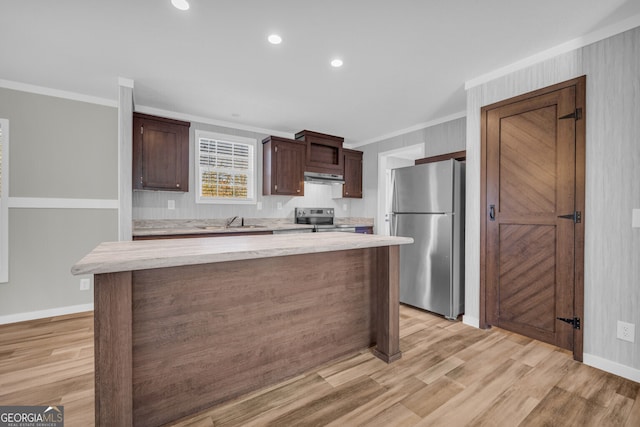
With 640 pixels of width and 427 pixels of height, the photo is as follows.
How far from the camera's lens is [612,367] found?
6.54 ft

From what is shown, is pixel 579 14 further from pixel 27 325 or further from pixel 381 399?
pixel 27 325

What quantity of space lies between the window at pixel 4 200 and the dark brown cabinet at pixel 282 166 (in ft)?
9.22

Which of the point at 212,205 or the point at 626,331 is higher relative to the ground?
the point at 212,205

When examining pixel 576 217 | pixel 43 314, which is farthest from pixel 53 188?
pixel 576 217

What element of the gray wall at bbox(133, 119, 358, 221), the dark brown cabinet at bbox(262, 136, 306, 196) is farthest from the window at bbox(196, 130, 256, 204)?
the dark brown cabinet at bbox(262, 136, 306, 196)

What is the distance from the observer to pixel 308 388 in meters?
1.77

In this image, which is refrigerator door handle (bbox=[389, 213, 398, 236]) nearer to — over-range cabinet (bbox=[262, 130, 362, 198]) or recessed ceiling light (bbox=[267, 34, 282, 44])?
over-range cabinet (bbox=[262, 130, 362, 198])

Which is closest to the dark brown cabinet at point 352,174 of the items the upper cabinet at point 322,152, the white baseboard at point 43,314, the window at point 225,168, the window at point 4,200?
the upper cabinet at point 322,152

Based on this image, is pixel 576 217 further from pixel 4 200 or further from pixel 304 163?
pixel 4 200

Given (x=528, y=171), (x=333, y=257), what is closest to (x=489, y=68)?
(x=528, y=171)

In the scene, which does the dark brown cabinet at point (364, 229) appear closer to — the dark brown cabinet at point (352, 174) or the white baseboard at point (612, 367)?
the dark brown cabinet at point (352, 174)

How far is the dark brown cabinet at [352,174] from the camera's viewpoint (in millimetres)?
5266

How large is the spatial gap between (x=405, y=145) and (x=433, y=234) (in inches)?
77.6
